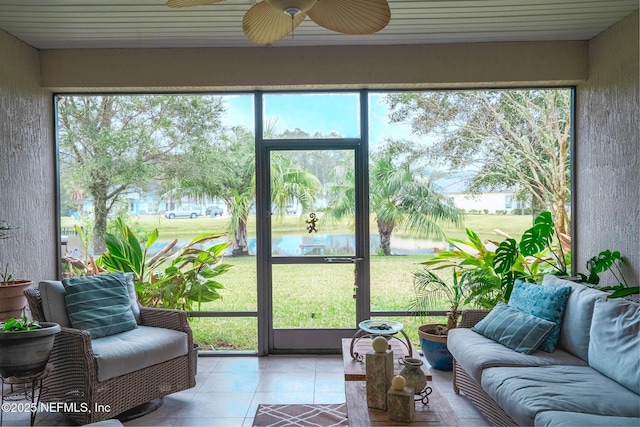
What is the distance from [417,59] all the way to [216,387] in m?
3.35

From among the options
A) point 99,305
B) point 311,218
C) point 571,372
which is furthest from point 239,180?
point 571,372

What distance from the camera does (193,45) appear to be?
4.25 meters

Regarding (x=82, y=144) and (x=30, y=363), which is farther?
(x=82, y=144)

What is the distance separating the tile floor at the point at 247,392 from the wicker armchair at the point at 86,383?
175mm

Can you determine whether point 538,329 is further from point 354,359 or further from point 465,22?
point 465,22

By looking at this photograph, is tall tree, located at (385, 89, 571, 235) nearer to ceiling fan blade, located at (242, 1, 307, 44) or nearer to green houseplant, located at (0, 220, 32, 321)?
ceiling fan blade, located at (242, 1, 307, 44)

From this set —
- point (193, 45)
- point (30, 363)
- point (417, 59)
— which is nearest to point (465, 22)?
point (417, 59)

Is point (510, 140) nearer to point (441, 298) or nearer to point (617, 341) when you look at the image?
point (441, 298)

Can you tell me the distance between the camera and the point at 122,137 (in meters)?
4.50

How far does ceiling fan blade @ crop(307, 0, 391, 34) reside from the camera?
220 centimetres

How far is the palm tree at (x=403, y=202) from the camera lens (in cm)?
448

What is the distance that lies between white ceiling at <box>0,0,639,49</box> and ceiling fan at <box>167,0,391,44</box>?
110cm

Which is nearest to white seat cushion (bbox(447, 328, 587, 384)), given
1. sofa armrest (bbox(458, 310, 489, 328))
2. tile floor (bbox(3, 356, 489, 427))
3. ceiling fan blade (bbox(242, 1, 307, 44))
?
sofa armrest (bbox(458, 310, 489, 328))

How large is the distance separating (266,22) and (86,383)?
7.89 feet
